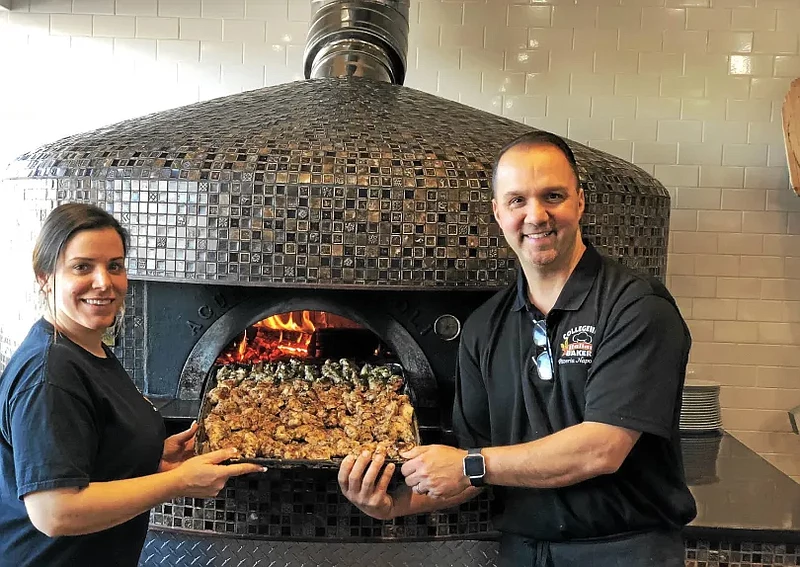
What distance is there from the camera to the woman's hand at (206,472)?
148cm

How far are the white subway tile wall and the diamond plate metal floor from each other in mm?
1614

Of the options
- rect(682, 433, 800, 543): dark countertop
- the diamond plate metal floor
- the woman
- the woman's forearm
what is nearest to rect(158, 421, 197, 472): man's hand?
the woman

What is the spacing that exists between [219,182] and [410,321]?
2.13 ft

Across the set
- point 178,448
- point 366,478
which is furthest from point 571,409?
point 178,448

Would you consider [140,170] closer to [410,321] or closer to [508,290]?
[410,321]

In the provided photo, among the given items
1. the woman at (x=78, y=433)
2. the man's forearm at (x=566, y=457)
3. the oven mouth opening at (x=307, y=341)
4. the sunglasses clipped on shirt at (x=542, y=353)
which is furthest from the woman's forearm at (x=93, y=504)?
the oven mouth opening at (x=307, y=341)

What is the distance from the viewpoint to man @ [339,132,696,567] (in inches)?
59.7

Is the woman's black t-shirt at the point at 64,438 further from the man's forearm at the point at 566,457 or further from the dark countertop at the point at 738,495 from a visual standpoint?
the dark countertop at the point at 738,495

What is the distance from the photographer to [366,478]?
1.62 meters

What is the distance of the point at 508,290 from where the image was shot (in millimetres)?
1801

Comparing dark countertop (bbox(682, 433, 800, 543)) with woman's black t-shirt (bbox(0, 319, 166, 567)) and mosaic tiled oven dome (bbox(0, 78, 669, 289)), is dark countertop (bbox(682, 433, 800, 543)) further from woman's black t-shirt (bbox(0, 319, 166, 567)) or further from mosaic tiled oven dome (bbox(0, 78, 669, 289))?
woman's black t-shirt (bbox(0, 319, 166, 567))

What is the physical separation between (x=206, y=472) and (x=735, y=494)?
60.8 inches

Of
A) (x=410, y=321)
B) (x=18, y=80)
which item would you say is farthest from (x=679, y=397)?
(x=18, y=80)

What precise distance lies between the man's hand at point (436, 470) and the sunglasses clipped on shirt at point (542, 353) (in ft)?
0.74
